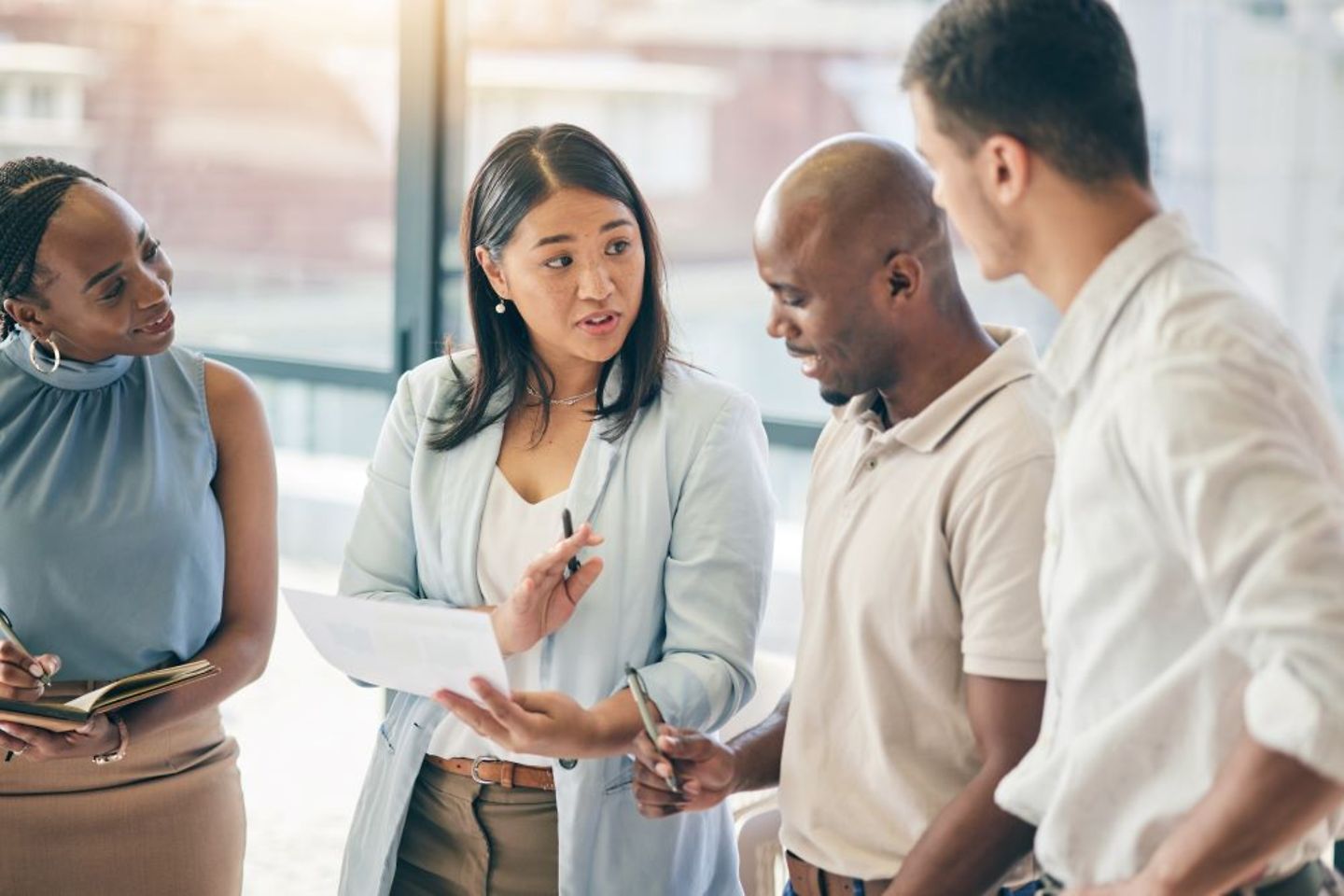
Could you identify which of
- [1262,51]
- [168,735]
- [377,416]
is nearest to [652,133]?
[377,416]

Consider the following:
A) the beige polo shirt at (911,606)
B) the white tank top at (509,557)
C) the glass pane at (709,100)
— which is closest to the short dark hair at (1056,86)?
the beige polo shirt at (911,606)

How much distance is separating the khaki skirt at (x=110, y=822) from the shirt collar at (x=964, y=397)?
119 cm

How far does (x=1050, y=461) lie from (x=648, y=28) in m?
2.93

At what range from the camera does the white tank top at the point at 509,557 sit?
1868 mm

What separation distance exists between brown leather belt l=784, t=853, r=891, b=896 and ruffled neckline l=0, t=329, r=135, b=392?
1152mm

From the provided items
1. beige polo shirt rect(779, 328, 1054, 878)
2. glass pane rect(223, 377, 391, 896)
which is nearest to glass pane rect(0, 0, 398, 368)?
glass pane rect(223, 377, 391, 896)

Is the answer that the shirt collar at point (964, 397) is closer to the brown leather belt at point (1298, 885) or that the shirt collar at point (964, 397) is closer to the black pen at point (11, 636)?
the brown leather belt at point (1298, 885)

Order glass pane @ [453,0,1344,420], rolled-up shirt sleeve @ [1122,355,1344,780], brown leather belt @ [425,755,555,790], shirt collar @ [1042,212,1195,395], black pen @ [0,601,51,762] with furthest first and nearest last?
1. glass pane @ [453,0,1344,420]
2. black pen @ [0,601,51,762]
3. brown leather belt @ [425,755,555,790]
4. shirt collar @ [1042,212,1195,395]
5. rolled-up shirt sleeve @ [1122,355,1344,780]

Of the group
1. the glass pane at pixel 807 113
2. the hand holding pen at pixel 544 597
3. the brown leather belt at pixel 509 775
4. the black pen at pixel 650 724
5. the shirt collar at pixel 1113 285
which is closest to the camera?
the shirt collar at pixel 1113 285

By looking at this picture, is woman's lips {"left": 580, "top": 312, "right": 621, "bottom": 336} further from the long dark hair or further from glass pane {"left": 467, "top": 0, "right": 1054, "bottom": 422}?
glass pane {"left": 467, "top": 0, "right": 1054, "bottom": 422}

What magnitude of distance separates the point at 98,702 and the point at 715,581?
795mm

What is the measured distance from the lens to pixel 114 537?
204 cm

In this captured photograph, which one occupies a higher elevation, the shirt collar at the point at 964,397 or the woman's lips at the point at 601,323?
the shirt collar at the point at 964,397

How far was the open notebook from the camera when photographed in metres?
1.86
